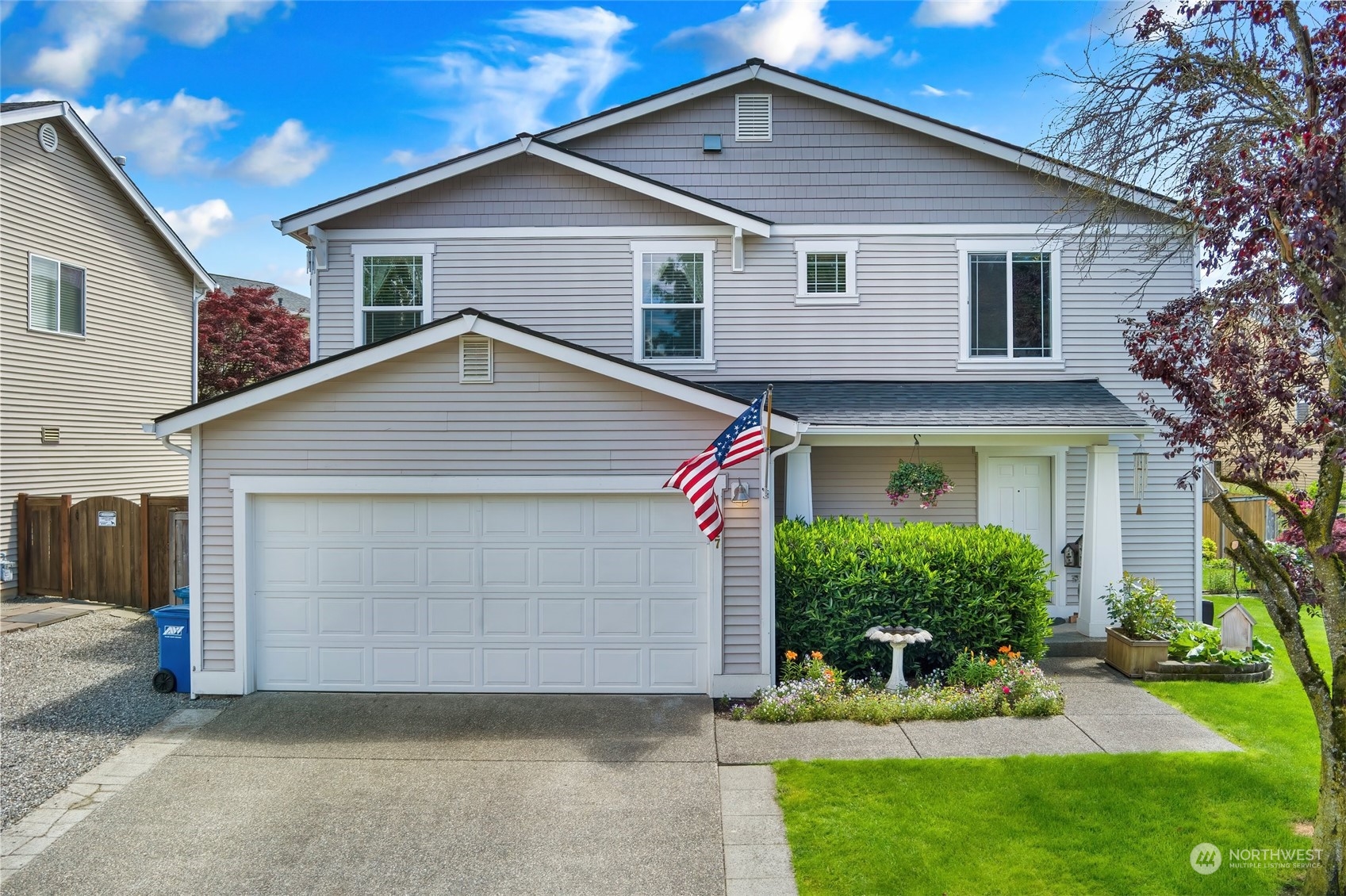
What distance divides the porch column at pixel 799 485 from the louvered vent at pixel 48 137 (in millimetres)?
13687

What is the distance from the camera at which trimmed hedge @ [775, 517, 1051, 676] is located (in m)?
8.72

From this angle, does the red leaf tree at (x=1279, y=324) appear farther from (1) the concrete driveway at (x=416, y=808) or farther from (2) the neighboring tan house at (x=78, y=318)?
(2) the neighboring tan house at (x=78, y=318)

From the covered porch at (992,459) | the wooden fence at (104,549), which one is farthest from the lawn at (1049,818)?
the wooden fence at (104,549)

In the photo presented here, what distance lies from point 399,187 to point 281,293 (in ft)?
78.8

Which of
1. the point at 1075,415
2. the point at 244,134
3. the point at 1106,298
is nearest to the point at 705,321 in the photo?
the point at 1075,415

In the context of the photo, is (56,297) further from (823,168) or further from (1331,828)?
(1331,828)

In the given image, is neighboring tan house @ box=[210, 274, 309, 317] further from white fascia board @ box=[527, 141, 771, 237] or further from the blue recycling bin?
the blue recycling bin

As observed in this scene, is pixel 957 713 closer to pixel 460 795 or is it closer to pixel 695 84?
pixel 460 795

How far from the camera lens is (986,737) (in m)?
7.30

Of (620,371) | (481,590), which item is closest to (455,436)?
(481,590)

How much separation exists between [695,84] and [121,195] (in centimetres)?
1173

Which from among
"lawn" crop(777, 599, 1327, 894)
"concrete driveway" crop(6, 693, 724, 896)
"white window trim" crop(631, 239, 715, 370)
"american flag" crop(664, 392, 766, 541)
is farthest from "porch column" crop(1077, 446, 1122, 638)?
"concrete driveway" crop(6, 693, 724, 896)

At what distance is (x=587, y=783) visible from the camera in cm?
646

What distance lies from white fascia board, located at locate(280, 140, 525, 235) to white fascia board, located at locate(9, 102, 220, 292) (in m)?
5.84
